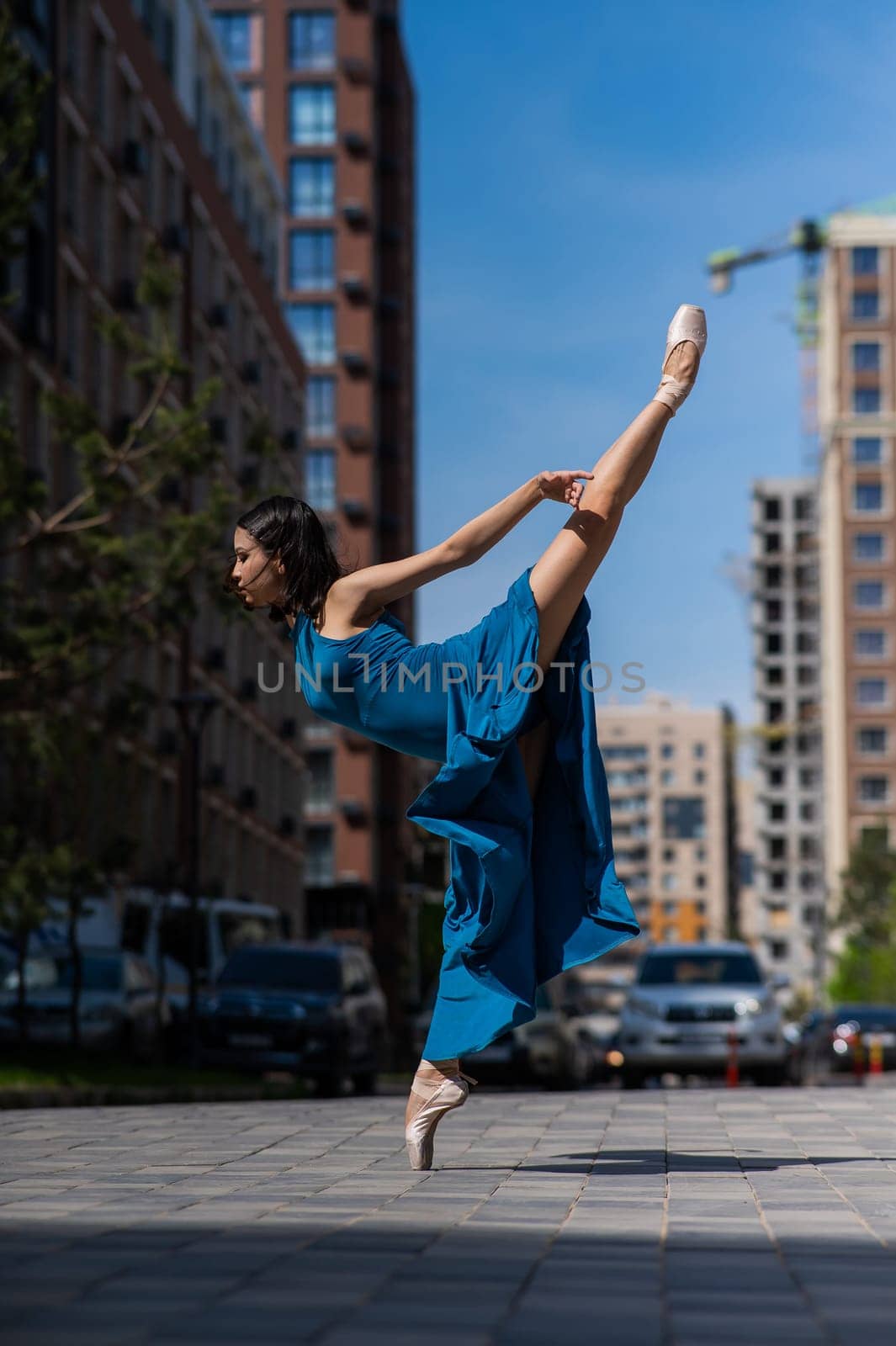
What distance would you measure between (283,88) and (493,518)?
7913 centimetres

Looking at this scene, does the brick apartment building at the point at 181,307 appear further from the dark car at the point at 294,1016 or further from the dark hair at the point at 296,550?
the dark hair at the point at 296,550

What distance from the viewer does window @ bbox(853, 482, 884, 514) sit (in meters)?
127

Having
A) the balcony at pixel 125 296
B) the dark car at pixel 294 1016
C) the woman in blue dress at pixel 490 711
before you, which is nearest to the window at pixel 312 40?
the balcony at pixel 125 296

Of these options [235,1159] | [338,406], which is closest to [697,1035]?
[235,1159]

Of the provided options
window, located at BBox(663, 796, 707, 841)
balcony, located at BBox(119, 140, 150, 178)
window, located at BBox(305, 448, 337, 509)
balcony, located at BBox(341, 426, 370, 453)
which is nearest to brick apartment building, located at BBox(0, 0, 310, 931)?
balcony, located at BBox(119, 140, 150, 178)

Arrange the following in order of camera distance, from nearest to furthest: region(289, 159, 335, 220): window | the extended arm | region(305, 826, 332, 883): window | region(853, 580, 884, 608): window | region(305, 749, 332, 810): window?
the extended arm < region(305, 826, 332, 883): window < region(305, 749, 332, 810): window < region(289, 159, 335, 220): window < region(853, 580, 884, 608): window

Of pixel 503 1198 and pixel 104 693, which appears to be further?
pixel 104 693

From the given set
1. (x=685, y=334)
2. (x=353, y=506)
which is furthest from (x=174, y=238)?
(x=685, y=334)

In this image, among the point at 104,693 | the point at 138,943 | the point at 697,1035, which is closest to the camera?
the point at 697,1035

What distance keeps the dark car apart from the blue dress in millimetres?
15423

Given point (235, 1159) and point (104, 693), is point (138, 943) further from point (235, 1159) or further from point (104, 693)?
point (235, 1159)

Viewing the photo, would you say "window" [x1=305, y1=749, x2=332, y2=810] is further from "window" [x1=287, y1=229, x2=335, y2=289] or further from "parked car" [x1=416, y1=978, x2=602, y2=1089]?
"parked car" [x1=416, y1=978, x2=602, y2=1089]

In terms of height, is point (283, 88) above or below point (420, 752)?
above

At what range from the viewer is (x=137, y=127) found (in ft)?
154
